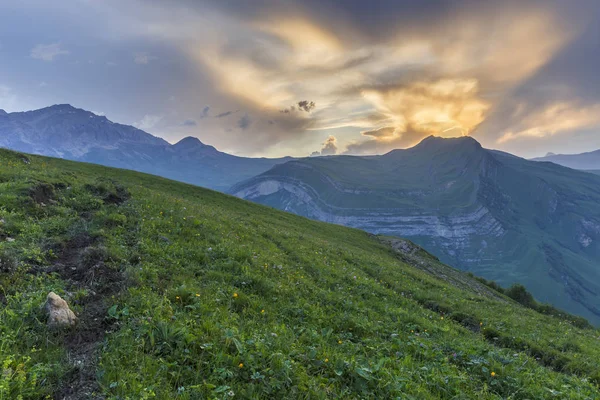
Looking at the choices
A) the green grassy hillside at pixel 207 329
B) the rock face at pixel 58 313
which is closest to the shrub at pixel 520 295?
the green grassy hillside at pixel 207 329

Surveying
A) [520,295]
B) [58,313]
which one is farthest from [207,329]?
[520,295]

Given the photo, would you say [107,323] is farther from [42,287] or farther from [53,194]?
[53,194]

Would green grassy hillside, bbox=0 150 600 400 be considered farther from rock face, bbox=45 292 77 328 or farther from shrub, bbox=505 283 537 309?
shrub, bbox=505 283 537 309

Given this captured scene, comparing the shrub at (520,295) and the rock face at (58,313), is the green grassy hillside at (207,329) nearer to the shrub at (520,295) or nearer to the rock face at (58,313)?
the rock face at (58,313)

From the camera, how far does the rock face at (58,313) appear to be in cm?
680

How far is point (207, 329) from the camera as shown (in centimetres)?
744

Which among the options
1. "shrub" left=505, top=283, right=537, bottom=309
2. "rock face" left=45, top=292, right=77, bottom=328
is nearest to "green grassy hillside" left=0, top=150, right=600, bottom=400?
"rock face" left=45, top=292, right=77, bottom=328

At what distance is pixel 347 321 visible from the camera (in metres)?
11.2

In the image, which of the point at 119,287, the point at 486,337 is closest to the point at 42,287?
the point at 119,287

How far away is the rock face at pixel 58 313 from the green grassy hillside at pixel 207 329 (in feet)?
0.57

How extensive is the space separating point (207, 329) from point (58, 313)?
3400mm

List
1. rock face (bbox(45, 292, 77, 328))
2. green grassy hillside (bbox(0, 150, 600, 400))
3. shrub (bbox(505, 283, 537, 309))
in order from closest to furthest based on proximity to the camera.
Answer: green grassy hillside (bbox(0, 150, 600, 400))
rock face (bbox(45, 292, 77, 328))
shrub (bbox(505, 283, 537, 309))

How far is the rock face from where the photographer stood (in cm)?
680

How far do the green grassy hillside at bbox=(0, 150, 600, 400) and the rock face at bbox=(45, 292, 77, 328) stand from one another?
6.8 inches
